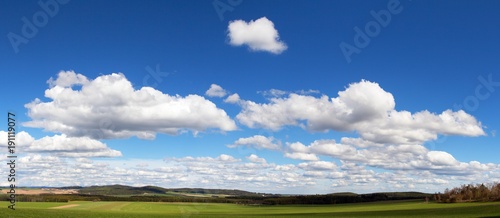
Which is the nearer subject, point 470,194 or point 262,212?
point 262,212

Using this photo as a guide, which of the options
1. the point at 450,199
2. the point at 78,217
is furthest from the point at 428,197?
the point at 78,217

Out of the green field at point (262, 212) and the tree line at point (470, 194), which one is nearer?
the green field at point (262, 212)

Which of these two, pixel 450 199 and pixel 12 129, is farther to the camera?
pixel 450 199

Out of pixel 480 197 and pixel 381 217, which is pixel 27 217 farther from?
pixel 480 197

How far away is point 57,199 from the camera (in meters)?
186

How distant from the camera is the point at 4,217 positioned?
2434 inches

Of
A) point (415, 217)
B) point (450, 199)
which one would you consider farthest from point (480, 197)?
point (415, 217)

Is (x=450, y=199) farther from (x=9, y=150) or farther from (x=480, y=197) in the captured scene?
(x=9, y=150)

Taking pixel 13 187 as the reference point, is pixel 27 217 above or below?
below

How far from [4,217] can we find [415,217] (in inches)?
2814

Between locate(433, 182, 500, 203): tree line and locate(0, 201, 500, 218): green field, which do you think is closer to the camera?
locate(0, 201, 500, 218): green field

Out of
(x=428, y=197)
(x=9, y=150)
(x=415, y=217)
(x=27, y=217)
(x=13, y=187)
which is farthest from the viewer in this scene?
(x=428, y=197)

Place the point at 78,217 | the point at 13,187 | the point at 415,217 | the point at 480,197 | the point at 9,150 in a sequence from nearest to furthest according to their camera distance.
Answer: the point at 9,150, the point at 13,187, the point at 78,217, the point at 415,217, the point at 480,197

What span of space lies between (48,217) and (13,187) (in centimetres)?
2237
